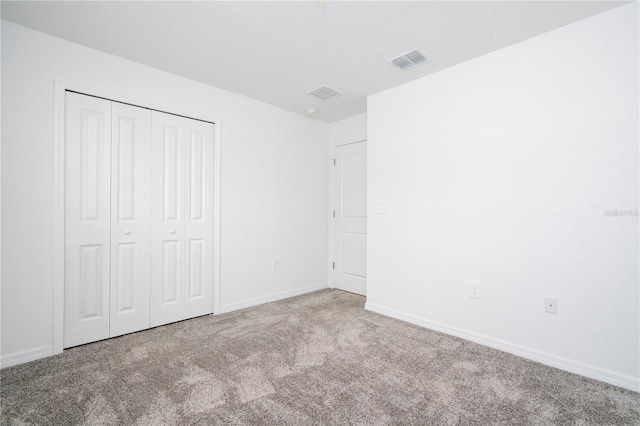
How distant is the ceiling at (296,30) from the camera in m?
1.93

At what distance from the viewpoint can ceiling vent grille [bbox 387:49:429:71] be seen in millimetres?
2451

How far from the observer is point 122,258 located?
2584 mm

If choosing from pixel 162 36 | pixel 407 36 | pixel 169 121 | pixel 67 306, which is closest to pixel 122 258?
pixel 67 306

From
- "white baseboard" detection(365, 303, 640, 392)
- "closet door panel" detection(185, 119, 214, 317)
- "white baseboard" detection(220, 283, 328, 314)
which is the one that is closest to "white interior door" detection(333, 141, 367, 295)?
"white baseboard" detection(220, 283, 328, 314)

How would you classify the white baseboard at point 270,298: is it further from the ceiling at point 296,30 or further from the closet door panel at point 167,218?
the ceiling at point 296,30

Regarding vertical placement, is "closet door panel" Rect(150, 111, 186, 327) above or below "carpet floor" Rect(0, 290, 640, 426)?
above

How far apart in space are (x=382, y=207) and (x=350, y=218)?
0.95 m

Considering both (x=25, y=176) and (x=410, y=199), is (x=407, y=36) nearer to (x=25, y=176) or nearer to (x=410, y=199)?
(x=410, y=199)

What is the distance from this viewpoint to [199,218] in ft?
10.1

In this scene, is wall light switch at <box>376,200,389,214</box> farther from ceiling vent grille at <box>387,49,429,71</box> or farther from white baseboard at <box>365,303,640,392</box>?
ceiling vent grille at <box>387,49,429,71</box>

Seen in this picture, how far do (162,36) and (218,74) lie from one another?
654 mm

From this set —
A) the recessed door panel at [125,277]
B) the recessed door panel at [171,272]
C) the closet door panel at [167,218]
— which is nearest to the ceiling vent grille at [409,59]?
the closet door panel at [167,218]

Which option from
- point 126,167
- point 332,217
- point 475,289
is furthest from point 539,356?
point 126,167

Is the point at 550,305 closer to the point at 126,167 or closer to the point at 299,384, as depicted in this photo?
the point at 299,384
